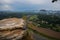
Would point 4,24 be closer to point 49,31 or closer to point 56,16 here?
point 49,31

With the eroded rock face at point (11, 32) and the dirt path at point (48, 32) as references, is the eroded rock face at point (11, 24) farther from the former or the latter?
the dirt path at point (48, 32)

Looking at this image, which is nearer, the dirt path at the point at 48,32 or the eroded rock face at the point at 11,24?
the eroded rock face at the point at 11,24

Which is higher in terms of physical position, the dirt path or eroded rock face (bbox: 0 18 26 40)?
eroded rock face (bbox: 0 18 26 40)

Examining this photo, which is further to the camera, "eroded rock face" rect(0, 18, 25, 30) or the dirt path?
the dirt path

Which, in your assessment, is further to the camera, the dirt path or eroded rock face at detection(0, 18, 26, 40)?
the dirt path

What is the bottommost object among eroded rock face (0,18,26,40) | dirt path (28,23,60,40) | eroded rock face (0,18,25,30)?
dirt path (28,23,60,40)

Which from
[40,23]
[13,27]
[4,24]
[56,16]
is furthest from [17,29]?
[56,16]

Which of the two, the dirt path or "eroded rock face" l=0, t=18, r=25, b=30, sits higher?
Answer: "eroded rock face" l=0, t=18, r=25, b=30

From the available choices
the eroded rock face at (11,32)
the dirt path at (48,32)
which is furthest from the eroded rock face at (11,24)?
the dirt path at (48,32)

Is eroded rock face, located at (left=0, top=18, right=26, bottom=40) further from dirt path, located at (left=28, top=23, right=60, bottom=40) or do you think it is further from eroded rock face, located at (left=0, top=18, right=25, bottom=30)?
dirt path, located at (left=28, top=23, right=60, bottom=40)

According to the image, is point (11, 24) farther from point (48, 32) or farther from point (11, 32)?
point (48, 32)

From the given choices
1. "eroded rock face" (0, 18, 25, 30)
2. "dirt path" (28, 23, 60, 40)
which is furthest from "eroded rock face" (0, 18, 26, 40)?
"dirt path" (28, 23, 60, 40)
